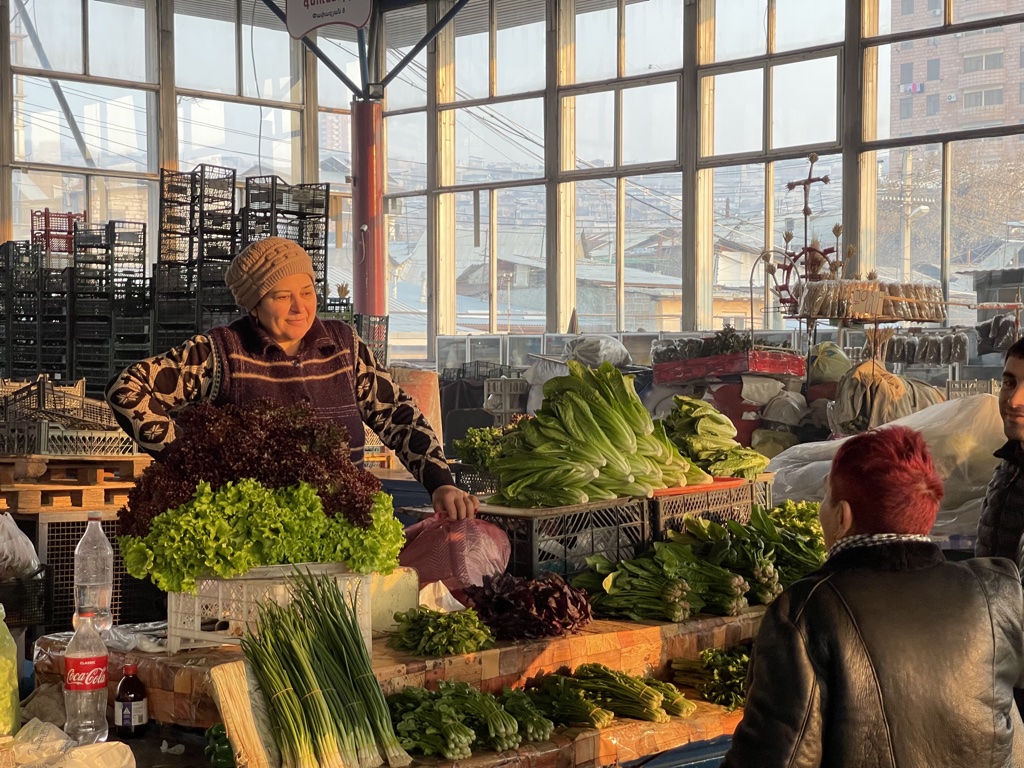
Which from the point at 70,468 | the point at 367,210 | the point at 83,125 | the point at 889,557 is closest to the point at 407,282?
the point at 367,210

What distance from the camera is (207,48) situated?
17766 mm

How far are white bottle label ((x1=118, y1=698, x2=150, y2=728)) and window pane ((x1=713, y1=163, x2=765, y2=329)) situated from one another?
13272 mm

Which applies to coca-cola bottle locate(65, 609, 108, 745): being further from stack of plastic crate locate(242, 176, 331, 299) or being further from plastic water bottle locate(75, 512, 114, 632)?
stack of plastic crate locate(242, 176, 331, 299)

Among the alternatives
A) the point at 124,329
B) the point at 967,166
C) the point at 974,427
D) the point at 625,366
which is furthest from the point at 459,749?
the point at 967,166

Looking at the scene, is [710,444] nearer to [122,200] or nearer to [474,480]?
[474,480]

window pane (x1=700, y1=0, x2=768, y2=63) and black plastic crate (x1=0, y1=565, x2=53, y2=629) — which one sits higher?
window pane (x1=700, y1=0, x2=768, y2=63)

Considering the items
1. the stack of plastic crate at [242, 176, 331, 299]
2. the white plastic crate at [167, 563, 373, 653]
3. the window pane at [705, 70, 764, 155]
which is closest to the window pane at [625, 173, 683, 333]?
the window pane at [705, 70, 764, 155]

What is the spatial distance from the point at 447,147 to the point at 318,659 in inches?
644

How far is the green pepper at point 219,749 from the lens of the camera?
227cm

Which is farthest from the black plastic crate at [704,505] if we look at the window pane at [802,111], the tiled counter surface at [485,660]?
the window pane at [802,111]

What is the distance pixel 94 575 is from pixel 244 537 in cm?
75

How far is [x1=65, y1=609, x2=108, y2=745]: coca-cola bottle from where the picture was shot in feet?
7.55

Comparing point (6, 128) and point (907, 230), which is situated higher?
point (6, 128)

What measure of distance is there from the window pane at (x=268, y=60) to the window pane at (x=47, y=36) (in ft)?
8.05
